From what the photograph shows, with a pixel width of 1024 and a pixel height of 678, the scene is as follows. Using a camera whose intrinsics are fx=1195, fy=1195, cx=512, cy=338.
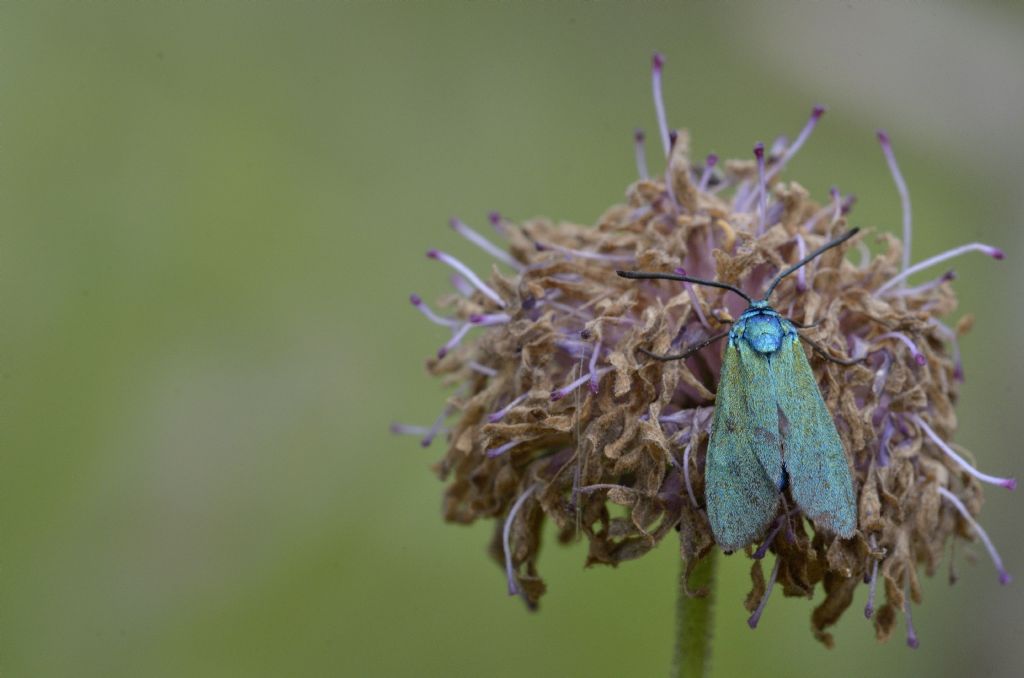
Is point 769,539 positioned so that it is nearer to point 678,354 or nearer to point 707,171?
point 678,354

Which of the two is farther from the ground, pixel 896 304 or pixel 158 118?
pixel 158 118

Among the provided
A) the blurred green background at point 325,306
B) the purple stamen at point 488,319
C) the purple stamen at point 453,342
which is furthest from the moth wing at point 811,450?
the blurred green background at point 325,306

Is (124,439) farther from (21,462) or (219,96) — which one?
(219,96)

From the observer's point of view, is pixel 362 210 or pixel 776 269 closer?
pixel 776 269

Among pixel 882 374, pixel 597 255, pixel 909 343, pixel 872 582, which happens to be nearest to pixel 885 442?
pixel 882 374

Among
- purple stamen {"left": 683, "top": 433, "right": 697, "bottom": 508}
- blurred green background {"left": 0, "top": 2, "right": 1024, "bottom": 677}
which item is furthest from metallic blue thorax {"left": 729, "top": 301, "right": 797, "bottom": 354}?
blurred green background {"left": 0, "top": 2, "right": 1024, "bottom": 677}

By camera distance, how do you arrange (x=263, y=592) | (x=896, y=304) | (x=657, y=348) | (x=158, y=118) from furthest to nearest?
(x=158, y=118) < (x=263, y=592) < (x=896, y=304) < (x=657, y=348)

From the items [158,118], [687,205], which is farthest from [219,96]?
[687,205]
